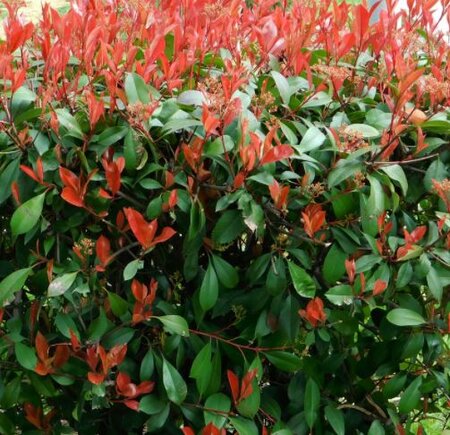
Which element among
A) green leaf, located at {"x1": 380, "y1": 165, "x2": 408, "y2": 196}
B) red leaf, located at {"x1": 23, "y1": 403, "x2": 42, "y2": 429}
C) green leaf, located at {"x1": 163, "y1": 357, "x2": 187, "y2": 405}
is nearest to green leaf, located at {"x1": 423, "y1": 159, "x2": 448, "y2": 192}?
green leaf, located at {"x1": 380, "y1": 165, "x2": 408, "y2": 196}

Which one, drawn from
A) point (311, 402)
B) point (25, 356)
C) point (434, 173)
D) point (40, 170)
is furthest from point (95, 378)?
point (434, 173)

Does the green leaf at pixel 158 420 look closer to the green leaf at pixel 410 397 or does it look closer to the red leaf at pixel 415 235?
the green leaf at pixel 410 397

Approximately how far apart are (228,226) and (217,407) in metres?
0.53

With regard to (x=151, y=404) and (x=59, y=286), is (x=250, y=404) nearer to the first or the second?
(x=151, y=404)

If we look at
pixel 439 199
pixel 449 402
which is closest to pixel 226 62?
pixel 439 199

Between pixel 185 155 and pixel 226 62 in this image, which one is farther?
pixel 226 62

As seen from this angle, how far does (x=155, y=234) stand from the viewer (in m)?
2.33

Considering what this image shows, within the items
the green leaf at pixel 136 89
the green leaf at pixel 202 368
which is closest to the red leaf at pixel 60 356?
the green leaf at pixel 202 368

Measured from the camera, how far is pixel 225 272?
2352 mm

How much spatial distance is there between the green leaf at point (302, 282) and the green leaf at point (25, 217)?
68 centimetres

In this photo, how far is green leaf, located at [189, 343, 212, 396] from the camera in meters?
A: 2.33

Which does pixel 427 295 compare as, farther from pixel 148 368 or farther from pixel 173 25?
pixel 173 25

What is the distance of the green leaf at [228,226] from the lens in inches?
89.0

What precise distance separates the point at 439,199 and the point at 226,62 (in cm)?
74
